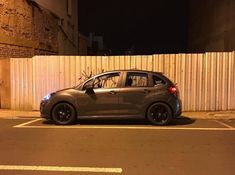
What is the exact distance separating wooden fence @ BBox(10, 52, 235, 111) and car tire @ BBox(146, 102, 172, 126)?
2.99 metres

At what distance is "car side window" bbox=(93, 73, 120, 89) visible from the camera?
A: 38.8ft

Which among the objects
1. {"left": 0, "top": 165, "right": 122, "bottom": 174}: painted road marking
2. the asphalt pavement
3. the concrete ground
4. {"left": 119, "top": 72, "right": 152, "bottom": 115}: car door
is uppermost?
{"left": 119, "top": 72, "right": 152, "bottom": 115}: car door

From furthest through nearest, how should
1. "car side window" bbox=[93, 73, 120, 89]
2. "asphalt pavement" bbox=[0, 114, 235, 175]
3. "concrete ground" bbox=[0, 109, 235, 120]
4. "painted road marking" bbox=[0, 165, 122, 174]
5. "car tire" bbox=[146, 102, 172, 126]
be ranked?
"concrete ground" bbox=[0, 109, 235, 120] < "car side window" bbox=[93, 73, 120, 89] < "car tire" bbox=[146, 102, 172, 126] < "asphalt pavement" bbox=[0, 114, 235, 175] < "painted road marking" bbox=[0, 165, 122, 174]

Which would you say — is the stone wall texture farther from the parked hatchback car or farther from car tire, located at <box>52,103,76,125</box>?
the parked hatchback car

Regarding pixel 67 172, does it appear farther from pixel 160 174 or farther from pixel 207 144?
pixel 207 144

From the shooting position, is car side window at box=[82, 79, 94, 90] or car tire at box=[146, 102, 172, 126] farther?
car side window at box=[82, 79, 94, 90]

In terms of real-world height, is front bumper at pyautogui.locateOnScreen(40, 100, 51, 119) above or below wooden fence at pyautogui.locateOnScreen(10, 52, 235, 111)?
below

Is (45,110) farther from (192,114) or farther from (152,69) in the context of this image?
(192,114)

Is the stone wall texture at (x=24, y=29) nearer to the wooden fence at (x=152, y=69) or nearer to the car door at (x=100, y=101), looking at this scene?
the wooden fence at (x=152, y=69)

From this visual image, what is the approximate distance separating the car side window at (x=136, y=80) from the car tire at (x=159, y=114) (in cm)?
71

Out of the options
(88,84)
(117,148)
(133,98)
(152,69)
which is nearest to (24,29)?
(152,69)

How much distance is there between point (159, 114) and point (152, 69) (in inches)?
130

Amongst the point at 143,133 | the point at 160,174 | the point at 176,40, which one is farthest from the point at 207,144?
the point at 176,40

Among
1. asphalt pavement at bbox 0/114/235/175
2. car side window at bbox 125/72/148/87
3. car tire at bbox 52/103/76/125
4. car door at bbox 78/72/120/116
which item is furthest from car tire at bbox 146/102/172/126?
car tire at bbox 52/103/76/125
